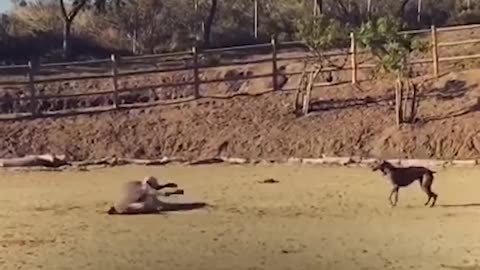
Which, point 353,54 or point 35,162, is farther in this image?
point 353,54

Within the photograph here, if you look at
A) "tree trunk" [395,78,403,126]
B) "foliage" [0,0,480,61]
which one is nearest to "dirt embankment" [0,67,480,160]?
"tree trunk" [395,78,403,126]

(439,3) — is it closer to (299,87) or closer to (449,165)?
(299,87)

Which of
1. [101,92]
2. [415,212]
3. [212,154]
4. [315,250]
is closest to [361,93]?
[212,154]

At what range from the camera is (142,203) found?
61.2ft

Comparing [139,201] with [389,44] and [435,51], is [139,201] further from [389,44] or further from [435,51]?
[435,51]

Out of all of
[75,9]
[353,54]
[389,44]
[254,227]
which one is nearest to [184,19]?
[75,9]

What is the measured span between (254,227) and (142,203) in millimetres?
2650

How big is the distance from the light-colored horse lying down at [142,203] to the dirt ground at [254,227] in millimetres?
325

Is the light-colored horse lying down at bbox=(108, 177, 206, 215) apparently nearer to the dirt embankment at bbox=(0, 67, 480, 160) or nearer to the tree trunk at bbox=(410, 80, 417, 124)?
the dirt embankment at bbox=(0, 67, 480, 160)

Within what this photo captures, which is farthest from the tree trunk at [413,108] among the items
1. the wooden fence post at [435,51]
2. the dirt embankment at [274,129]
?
the wooden fence post at [435,51]

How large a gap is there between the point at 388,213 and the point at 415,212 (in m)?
0.41

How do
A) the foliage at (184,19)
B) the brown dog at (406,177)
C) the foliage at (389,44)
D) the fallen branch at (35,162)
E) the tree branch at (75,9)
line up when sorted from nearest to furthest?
1. the brown dog at (406,177)
2. the fallen branch at (35,162)
3. the foliage at (389,44)
4. the tree branch at (75,9)
5. the foliage at (184,19)

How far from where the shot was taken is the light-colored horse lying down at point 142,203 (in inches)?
728

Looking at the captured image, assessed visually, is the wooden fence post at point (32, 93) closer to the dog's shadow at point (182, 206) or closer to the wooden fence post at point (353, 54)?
the wooden fence post at point (353, 54)
